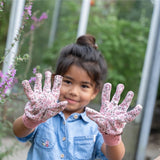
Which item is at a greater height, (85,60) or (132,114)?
(85,60)

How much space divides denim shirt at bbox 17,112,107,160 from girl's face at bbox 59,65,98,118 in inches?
2.8

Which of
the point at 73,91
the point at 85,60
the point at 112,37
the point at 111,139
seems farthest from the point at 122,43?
the point at 111,139

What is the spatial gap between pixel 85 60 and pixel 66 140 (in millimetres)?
359

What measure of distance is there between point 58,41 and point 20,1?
1843mm

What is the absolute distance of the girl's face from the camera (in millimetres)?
1237

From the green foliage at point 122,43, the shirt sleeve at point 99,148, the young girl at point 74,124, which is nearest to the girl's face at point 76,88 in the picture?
the young girl at point 74,124

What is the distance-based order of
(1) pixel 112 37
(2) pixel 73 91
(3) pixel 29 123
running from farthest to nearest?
(1) pixel 112 37 < (2) pixel 73 91 < (3) pixel 29 123

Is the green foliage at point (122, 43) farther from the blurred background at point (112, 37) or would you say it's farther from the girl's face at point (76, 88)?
the girl's face at point (76, 88)

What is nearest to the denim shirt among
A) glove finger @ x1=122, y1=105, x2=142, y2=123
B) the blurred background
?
glove finger @ x1=122, y1=105, x2=142, y2=123

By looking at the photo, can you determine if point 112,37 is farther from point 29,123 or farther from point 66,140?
point 29,123

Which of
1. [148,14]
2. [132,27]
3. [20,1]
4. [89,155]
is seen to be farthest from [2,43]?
[132,27]

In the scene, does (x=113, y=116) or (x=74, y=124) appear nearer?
(x=113, y=116)

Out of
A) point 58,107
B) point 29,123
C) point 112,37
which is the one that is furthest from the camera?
point 112,37

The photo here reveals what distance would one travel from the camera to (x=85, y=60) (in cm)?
131
